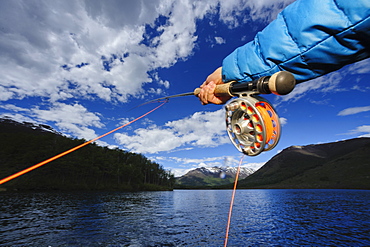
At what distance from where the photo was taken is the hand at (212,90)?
2.78 metres

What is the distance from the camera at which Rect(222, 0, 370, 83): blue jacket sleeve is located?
137 cm

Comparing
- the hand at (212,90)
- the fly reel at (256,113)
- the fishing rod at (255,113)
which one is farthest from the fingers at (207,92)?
the fly reel at (256,113)

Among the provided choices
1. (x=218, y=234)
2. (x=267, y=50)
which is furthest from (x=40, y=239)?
(x=267, y=50)

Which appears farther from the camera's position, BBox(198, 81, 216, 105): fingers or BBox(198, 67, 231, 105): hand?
BBox(198, 81, 216, 105): fingers

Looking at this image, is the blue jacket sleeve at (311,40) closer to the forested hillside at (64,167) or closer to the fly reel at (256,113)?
the fly reel at (256,113)

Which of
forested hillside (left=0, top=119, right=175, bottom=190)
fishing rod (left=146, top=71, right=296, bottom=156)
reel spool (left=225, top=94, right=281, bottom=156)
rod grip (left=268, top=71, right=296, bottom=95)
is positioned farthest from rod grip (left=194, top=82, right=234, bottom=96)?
forested hillside (left=0, top=119, right=175, bottom=190)

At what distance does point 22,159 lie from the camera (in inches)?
3376

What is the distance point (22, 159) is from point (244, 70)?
115 meters

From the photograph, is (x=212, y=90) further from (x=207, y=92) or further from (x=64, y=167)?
(x=64, y=167)

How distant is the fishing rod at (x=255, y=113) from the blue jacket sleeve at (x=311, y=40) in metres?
0.18

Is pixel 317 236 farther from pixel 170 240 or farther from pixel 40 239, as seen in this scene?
pixel 40 239

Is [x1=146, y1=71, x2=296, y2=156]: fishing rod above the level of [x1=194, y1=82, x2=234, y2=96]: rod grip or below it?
below

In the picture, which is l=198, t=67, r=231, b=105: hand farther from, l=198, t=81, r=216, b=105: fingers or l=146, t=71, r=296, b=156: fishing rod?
l=146, t=71, r=296, b=156: fishing rod

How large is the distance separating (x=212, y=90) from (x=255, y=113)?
0.92 metres
